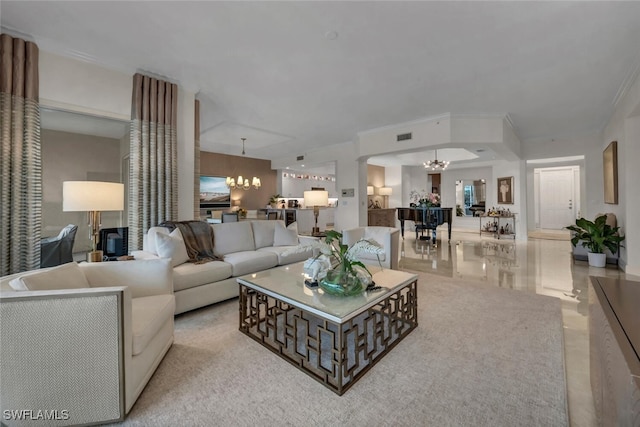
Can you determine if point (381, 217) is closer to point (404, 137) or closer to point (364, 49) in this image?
point (404, 137)

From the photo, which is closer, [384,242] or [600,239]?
[384,242]

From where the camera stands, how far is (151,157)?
136 inches

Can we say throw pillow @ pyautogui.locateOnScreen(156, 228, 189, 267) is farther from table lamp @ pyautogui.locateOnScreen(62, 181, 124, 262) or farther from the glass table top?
the glass table top

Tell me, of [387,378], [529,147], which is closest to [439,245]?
[529,147]

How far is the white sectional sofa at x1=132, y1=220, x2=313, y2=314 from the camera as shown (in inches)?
106

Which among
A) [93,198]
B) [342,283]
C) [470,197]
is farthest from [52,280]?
[470,197]

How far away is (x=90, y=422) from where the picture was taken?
134cm

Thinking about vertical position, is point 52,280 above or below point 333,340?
above

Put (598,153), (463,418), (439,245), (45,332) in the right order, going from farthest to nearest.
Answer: (439,245), (598,153), (463,418), (45,332)

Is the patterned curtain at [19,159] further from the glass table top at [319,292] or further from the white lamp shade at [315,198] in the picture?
the white lamp shade at [315,198]

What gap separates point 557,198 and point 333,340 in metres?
11.8

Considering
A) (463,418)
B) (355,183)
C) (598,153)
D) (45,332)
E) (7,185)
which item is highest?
(598,153)

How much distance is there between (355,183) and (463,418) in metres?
5.95

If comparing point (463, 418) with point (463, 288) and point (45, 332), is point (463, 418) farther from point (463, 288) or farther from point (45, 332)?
point (463, 288)
